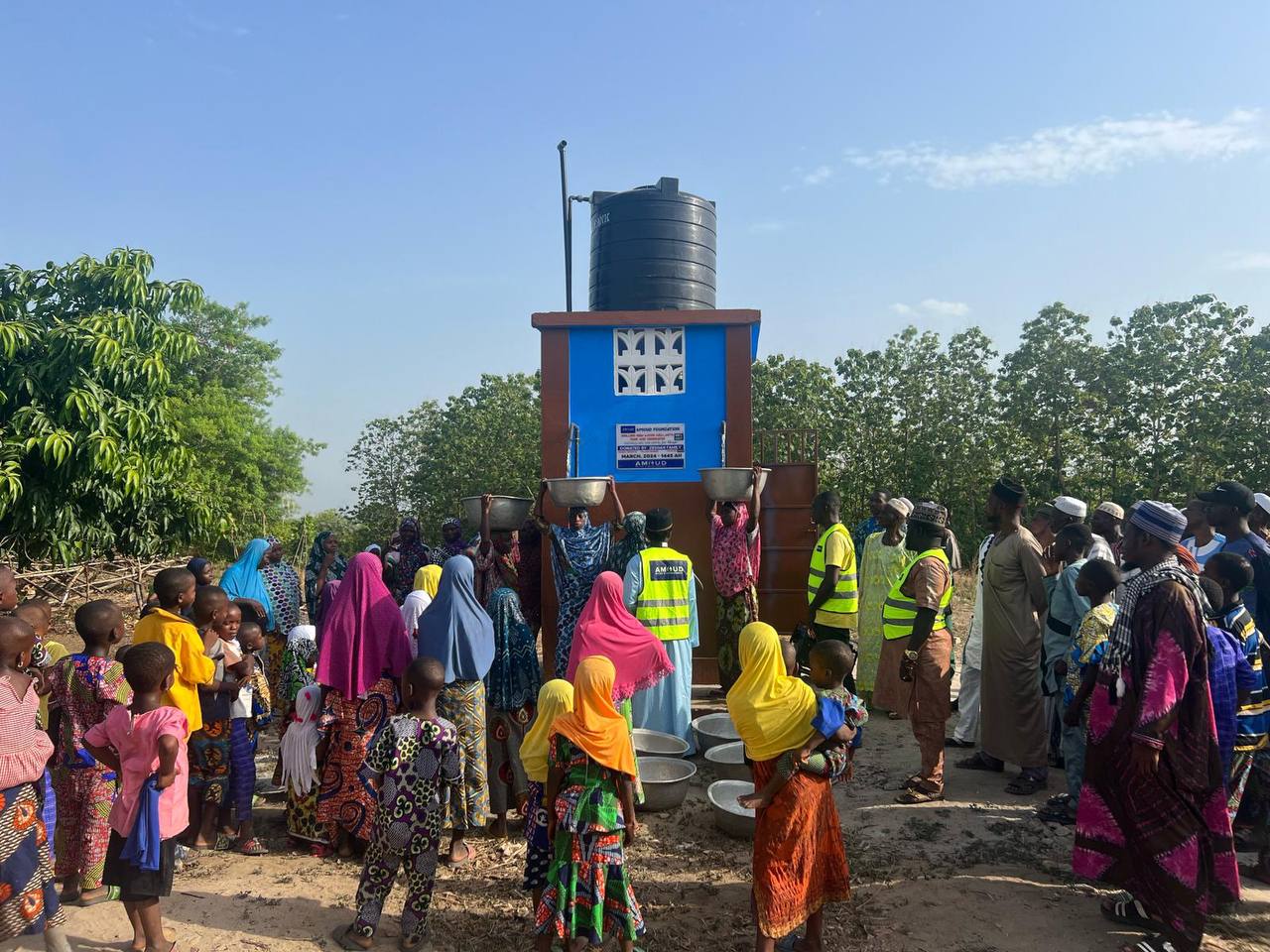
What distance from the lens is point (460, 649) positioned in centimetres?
416

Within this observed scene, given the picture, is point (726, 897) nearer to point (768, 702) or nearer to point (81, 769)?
point (768, 702)

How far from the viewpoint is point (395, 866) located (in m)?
3.41

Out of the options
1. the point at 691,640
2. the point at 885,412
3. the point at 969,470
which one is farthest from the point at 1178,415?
the point at 691,640

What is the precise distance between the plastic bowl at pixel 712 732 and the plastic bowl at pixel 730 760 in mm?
101

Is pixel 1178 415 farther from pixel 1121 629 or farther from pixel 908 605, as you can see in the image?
pixel 1121 629

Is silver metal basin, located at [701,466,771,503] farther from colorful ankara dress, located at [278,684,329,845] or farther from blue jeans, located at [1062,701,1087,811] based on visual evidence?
colorful ankara dress, located at [278,684,329,845]

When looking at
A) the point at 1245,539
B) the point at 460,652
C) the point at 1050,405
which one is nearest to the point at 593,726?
the point at 460,652

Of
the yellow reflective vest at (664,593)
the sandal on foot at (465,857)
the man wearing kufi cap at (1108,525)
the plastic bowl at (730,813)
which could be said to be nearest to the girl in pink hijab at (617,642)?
the plastic bowl at (730,813)

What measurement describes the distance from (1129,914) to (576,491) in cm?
468

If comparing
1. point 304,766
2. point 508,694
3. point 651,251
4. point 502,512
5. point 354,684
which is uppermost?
point 651,251

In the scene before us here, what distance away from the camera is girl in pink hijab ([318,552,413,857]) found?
4125 mm

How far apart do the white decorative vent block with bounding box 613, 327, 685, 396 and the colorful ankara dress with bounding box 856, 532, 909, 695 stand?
2654mm

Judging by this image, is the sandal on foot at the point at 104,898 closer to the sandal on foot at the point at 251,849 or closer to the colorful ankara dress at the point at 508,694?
the sandal on foot at the point at 251,849

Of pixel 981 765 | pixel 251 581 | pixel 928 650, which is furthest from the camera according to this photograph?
pixel 251 581
